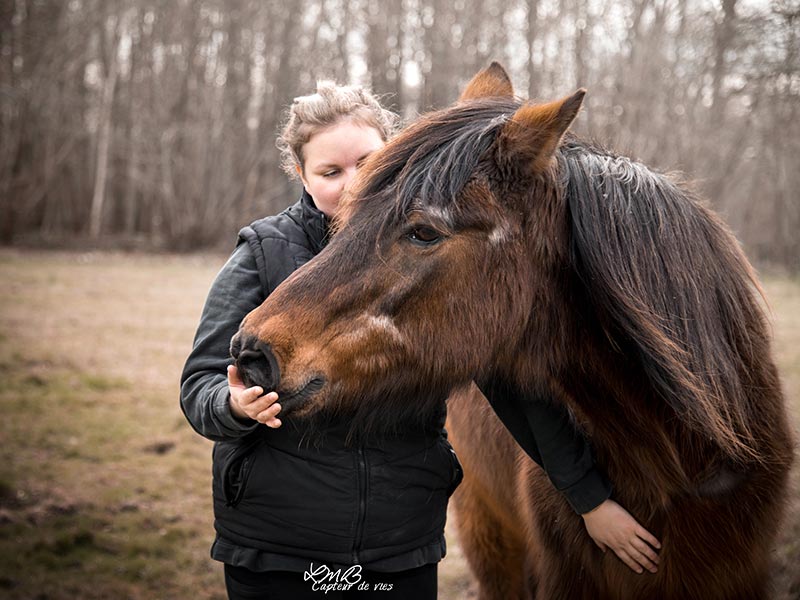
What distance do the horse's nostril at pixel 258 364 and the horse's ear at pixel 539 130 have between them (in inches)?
37.2

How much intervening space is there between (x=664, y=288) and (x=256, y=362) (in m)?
1.25

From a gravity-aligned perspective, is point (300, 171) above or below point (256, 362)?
above

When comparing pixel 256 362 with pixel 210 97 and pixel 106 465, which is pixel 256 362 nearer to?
pixel 106 465

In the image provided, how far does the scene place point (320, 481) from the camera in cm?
227

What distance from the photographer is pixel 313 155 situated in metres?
2.45

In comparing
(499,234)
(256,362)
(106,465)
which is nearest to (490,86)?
(499,234)

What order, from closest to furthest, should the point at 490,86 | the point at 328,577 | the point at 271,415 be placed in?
the point at 271,415
the point at 328,577
the point at 490,86

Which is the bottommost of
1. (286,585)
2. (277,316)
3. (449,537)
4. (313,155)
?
(449,537)

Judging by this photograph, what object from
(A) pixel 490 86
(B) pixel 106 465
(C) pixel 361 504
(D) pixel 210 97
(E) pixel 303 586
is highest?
(D) pixel 210 97

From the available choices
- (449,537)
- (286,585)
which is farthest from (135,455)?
(286,585)

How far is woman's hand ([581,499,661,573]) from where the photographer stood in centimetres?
224

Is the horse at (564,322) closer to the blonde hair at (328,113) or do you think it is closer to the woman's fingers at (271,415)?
the woman's fingers at (271,415)

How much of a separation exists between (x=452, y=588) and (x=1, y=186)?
841 inches

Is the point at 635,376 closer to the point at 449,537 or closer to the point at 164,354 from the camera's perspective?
the point at 449,537
